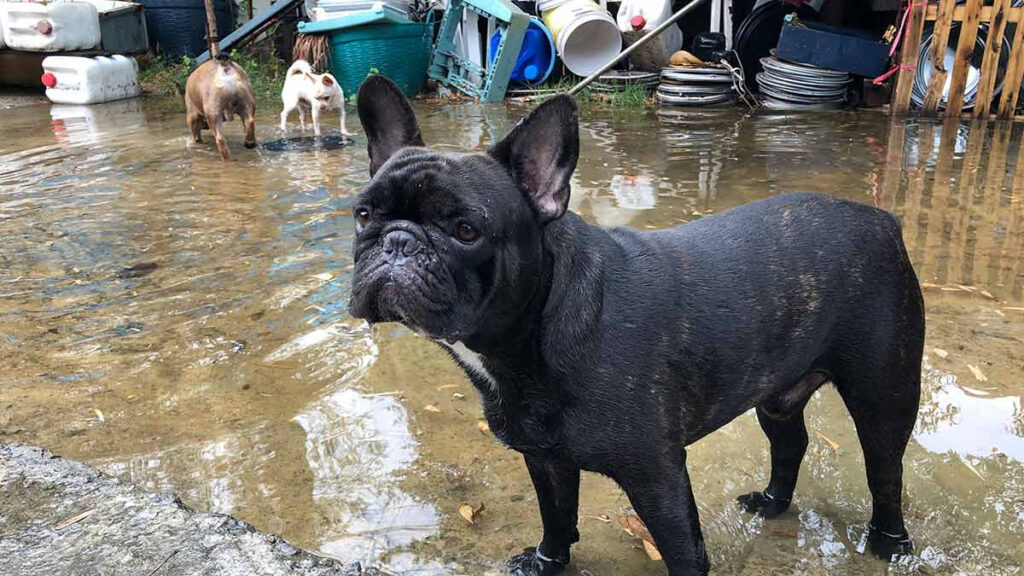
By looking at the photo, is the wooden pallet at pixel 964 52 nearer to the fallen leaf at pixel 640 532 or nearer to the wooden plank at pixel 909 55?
the wooden plank at pixel 909 55

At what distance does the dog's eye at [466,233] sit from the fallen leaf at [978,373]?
2915 mm

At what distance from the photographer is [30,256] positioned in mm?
5773

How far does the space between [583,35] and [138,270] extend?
9.21 meters

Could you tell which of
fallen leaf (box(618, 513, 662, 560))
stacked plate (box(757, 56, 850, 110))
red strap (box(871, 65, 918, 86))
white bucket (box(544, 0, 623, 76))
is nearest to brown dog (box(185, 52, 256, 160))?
white bucket (box(544, 0, 623, 76))

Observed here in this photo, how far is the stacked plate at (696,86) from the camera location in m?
11.9

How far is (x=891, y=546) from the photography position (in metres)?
2.85

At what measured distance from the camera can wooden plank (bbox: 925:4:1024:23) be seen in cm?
1017

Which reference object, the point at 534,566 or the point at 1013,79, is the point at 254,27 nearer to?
the point at 1013,79

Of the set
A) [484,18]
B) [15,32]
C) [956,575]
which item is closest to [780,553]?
[956,575]

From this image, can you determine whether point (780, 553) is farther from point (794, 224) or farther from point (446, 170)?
point (446, 170)

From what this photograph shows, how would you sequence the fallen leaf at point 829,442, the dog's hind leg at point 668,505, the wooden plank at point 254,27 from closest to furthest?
the dog's hind leg at point 668,505
the fallen leaf at point 829,442
the wooden plank at point 254,27

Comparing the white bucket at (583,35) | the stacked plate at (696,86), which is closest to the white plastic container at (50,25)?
the white bucket at (583,35)

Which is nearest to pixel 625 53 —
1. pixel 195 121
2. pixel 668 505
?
pixel 668 505

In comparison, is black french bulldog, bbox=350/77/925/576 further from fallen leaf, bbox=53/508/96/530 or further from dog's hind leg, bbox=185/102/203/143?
dog's hind leg, bbox=185/102/203/143
